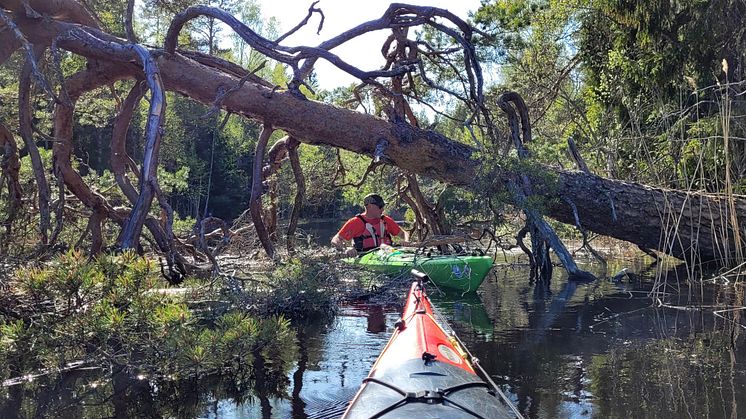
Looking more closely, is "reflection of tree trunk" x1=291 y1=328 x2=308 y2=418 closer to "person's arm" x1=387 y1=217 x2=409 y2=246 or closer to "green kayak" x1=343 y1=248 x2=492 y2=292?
"green kayak" x1=343 y1=248 x2=492 y2=292

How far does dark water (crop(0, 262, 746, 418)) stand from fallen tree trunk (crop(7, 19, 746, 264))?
108 cm

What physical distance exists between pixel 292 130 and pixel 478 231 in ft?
11.8

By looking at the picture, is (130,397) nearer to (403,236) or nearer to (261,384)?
(261,384)

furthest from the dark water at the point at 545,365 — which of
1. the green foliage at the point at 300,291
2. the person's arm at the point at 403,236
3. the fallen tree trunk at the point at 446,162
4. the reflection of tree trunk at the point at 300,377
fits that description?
the person's arm at the point at 403,236

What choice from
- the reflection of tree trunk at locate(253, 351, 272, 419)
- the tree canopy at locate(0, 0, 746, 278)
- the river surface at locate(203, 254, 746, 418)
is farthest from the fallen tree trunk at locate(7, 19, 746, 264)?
the reflection of tree trunk at locate(253, 351, 272, 419)

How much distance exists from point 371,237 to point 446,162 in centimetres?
185

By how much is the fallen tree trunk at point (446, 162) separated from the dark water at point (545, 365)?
1.08 meters

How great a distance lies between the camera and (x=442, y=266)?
955 cm

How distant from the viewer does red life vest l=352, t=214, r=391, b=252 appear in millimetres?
10883

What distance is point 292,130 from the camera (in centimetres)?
934

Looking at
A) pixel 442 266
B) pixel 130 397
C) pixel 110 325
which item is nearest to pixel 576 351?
pixel 442 266

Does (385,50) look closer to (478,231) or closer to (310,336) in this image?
(478,231)

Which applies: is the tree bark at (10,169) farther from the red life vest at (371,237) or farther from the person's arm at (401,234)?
the person's arm at (401,234)

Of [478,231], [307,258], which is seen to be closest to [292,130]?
[307,258]
